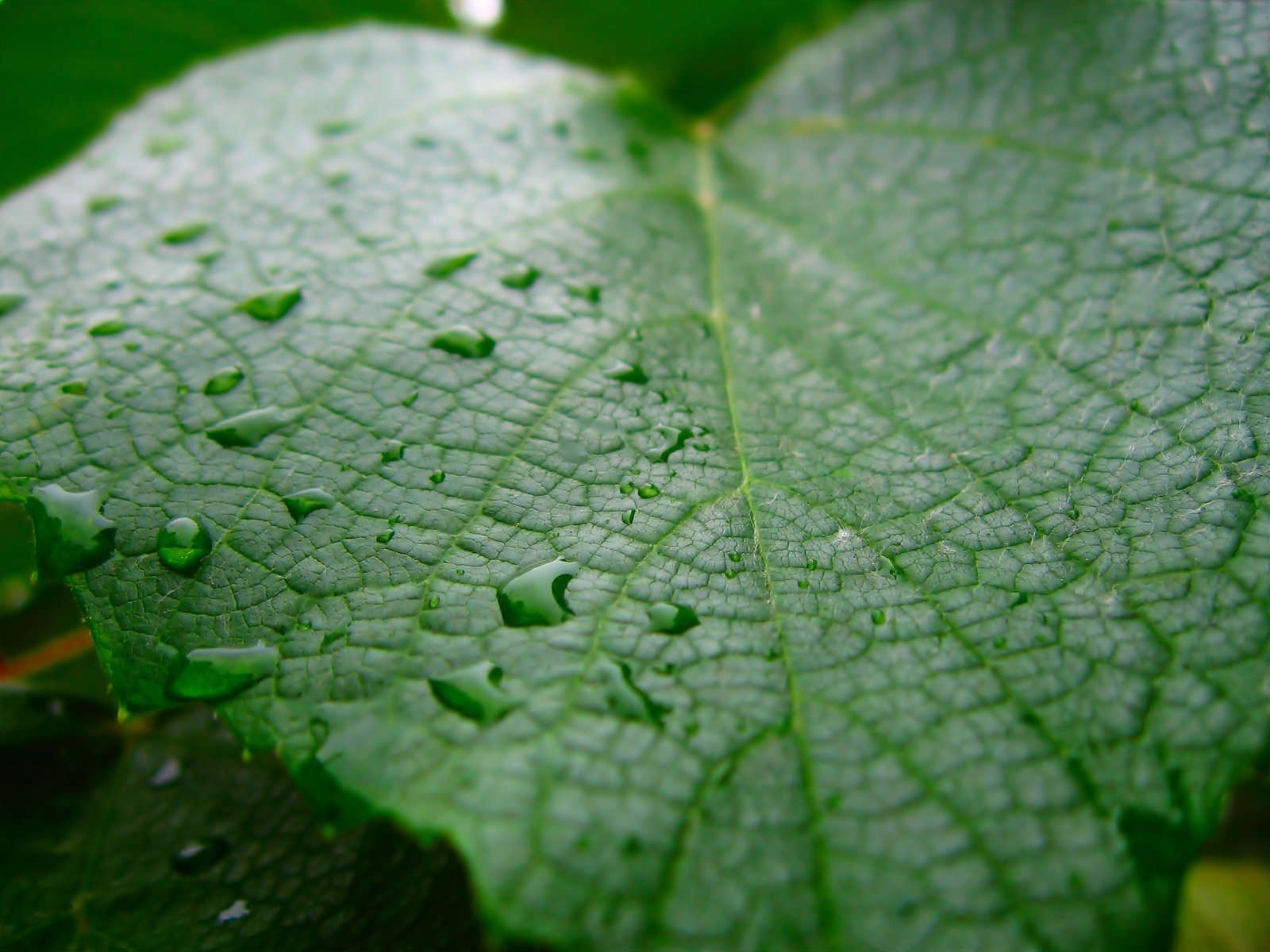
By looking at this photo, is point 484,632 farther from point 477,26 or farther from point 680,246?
point 477,26

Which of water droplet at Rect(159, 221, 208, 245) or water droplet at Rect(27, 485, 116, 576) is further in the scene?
water droplet at Rect(159, 221, 208, 245)

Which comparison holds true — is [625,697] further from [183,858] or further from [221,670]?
[183,858]

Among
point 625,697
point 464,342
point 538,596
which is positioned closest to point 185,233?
point 464,342

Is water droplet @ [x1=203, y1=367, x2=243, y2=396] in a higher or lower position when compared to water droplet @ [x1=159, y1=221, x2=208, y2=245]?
lower

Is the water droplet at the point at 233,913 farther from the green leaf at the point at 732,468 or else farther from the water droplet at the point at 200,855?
the green leaf at the point at 732,468

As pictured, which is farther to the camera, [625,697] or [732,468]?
[732,468]

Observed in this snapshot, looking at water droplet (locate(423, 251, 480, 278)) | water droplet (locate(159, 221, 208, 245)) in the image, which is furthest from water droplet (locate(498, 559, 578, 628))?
water droplet (locate(159, 221, 208, 245))

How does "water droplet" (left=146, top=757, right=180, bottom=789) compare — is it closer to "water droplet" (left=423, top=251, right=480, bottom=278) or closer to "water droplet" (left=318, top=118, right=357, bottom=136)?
"water droplet" (left=423, top=251, right=480, bottom=278)
